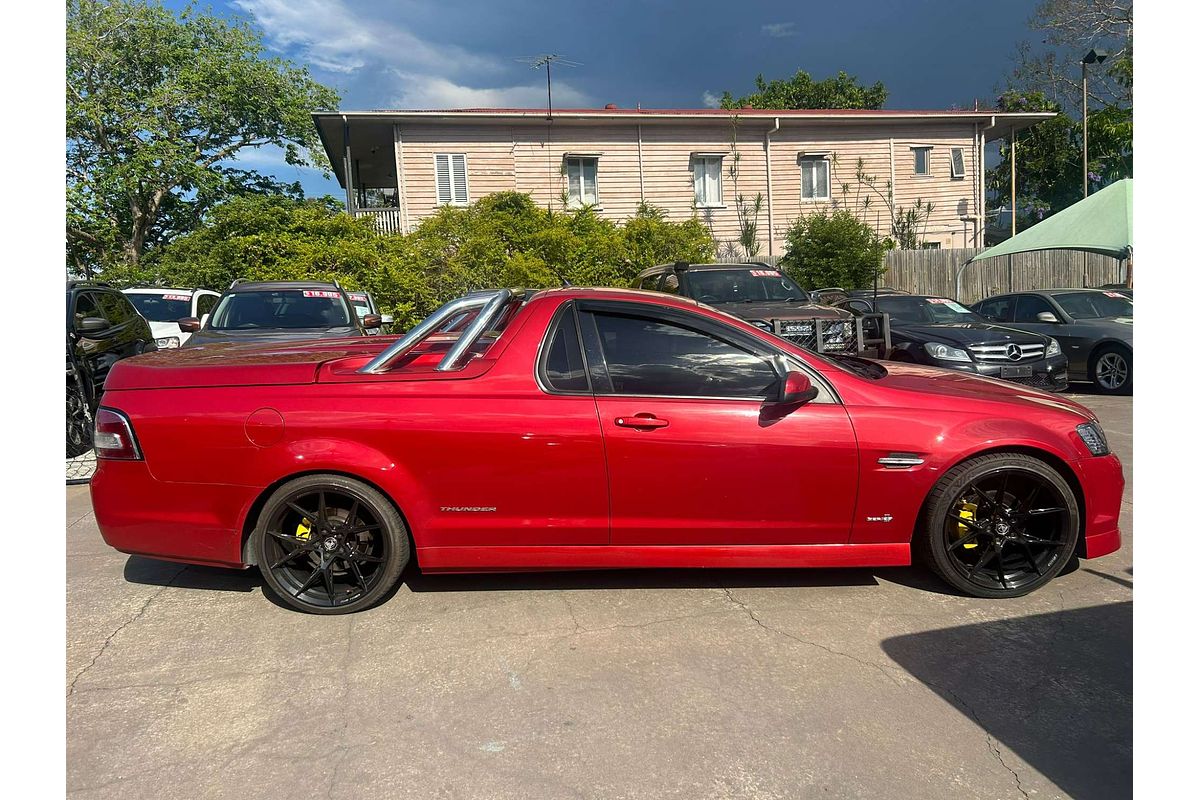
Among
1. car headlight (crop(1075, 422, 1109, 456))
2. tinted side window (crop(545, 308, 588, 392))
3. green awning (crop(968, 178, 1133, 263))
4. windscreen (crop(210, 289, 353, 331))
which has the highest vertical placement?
green awning (crop(968, 178, 1133, 263))

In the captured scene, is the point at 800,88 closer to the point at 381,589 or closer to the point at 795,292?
the point at 795,292

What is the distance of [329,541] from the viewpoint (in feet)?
12.7

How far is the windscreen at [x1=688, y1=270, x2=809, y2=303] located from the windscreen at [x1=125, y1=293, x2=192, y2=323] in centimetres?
939

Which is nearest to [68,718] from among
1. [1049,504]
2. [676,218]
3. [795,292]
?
[1049,504]

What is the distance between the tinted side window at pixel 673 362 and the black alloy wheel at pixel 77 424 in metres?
6.18

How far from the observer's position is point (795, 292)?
10.9 metres

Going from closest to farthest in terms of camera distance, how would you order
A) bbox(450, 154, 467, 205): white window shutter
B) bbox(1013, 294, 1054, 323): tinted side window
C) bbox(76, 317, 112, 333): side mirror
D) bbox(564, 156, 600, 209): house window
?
bbox(76, 317, 112, 333): side mirror < bbox(1013, 294, 1054, 323): tinted side window < bbox(450, 154, 467, 205): white window shutter < bbox(564, 156, 600, 209): house window

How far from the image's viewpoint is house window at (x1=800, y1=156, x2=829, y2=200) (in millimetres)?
24672

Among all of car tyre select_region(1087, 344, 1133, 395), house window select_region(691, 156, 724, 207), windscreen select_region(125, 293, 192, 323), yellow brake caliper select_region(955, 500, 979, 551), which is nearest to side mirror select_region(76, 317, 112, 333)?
windscreen select_region(125, 293, 192, 323)

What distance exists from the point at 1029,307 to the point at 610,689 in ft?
38.8

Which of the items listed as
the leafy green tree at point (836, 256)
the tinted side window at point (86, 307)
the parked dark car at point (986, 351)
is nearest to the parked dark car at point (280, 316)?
the tinted side window at point (86, 307)

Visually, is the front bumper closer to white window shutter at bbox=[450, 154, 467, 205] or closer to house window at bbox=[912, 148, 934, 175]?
white window shutter at bbox=[450, 154, 467, 205]

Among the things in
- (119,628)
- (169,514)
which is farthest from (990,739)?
(119,628)

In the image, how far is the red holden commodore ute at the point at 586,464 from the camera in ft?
12.4
